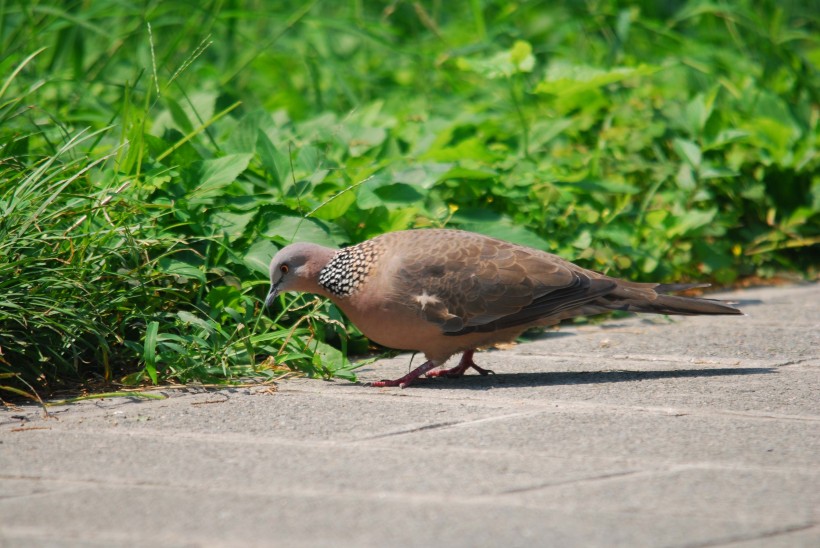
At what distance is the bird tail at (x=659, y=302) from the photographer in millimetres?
4508

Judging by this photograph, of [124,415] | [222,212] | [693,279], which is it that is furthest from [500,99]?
[124,415]

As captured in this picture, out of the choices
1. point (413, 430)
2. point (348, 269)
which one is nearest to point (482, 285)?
point (348, 269)

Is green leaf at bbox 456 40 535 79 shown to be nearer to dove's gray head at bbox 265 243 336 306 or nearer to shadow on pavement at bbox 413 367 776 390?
dove's gray head at bbox 265 243 336 306

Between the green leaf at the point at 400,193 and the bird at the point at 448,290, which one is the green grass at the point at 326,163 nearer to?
the green leaf at the point at 400,193

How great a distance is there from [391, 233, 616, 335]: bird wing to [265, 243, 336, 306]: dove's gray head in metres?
0.35

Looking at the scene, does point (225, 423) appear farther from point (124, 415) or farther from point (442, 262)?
point (442, 262)

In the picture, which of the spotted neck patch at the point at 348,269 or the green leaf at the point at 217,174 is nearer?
the spotted neck patch at the point at 348,269

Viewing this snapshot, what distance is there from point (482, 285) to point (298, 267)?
0.72m

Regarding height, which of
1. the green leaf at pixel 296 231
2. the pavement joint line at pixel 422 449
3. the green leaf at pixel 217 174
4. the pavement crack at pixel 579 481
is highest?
the green leaf at pixel 217 174

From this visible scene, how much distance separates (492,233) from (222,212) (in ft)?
4.20

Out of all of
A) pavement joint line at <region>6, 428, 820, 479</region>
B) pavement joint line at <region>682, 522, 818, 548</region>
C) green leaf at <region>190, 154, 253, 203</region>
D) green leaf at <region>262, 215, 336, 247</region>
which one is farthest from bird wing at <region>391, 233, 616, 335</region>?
pavement joint line at <region>682, 522, 818, 548</region>

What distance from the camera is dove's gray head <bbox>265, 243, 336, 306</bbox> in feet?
14.7

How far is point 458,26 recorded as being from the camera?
33.0 ft

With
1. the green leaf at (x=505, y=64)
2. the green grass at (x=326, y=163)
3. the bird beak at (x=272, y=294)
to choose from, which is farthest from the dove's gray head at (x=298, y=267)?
the green leaf at (x=505, y=64)
